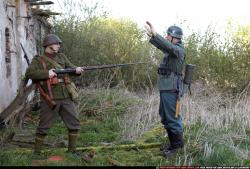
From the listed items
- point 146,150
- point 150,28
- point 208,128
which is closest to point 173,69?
point 150,28

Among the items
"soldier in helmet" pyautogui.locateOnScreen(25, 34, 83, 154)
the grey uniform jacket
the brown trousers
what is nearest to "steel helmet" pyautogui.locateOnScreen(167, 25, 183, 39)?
the grey uniform jacket

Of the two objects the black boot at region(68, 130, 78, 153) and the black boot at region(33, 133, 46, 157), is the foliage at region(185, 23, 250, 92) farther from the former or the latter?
the black boot at region(33, 133, 46, 157)

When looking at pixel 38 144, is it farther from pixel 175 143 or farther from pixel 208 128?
pixel 208 128

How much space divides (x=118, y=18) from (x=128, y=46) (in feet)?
7.00

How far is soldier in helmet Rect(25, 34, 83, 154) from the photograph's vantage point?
6.67m

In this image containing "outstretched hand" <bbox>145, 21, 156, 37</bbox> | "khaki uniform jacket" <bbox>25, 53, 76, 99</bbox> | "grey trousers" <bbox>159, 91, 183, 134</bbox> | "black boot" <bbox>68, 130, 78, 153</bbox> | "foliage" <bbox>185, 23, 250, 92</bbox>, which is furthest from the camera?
"foliage" <bbox>185, 23, 250, 92</bbox>

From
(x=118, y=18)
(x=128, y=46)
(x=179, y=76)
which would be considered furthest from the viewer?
(x=118, y=18)

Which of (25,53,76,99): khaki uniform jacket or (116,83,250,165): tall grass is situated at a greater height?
(25,53,76,99): khaki uniform jacket

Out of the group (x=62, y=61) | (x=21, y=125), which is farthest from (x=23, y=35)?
(x=62, y=61)

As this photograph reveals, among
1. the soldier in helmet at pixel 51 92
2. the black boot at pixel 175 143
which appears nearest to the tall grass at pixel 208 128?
the black boot at pixel 175 143

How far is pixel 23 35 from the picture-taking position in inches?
520

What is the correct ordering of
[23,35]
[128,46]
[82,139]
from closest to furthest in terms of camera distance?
[82,139] → [23,35] → [128,46]

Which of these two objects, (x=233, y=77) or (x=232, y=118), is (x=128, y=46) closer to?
(x=233, y=77)

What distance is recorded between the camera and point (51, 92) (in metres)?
6.69
